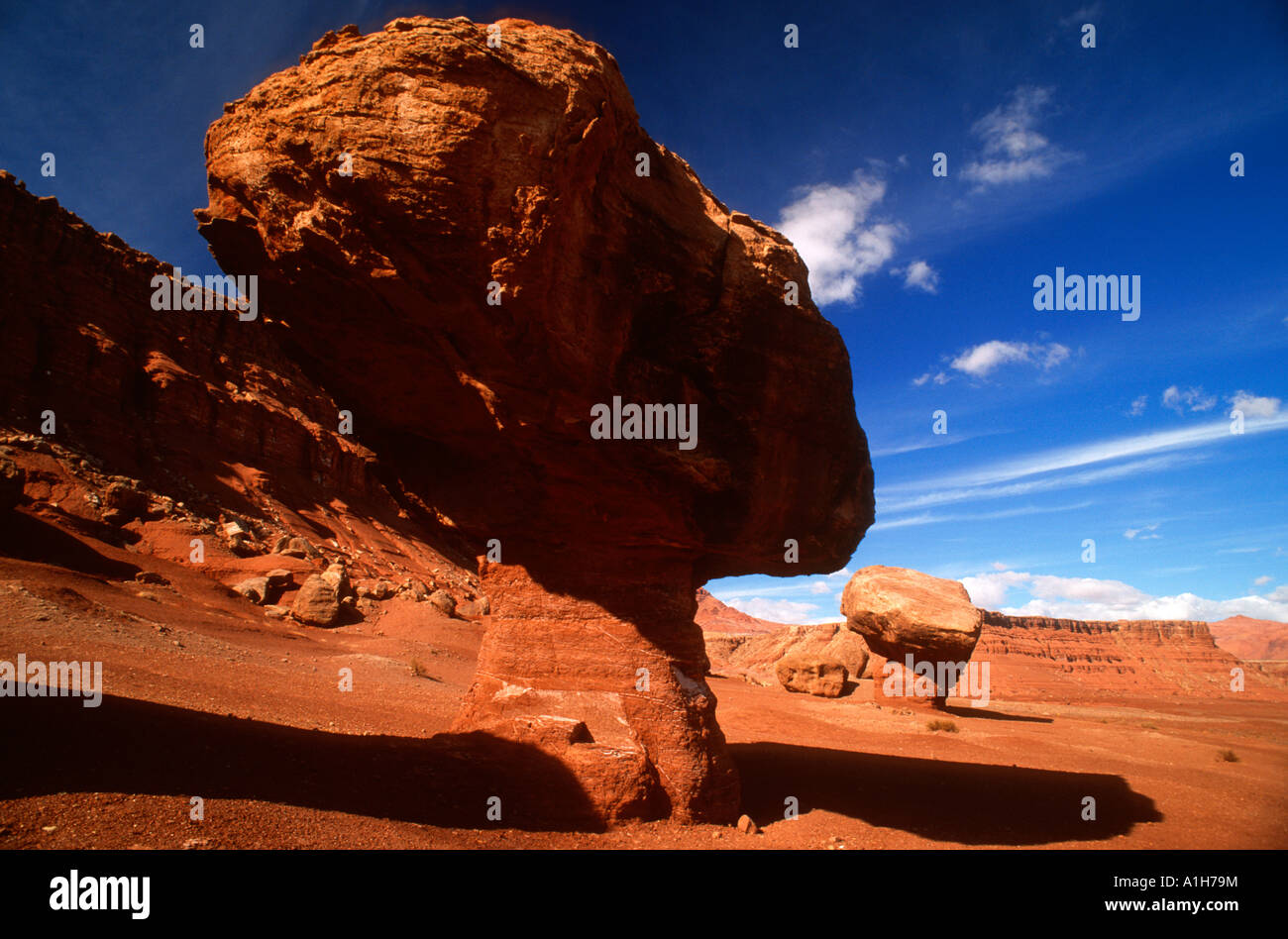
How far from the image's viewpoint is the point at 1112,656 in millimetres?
63719

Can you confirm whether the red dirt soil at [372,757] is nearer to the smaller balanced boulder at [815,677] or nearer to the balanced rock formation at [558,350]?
the smaller balanced boulder at [815,677]

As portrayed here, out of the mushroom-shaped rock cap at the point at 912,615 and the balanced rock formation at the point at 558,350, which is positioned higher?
the balanced rock formation at the point at 558,350

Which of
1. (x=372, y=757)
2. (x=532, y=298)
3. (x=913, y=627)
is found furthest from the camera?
(x=913, y=627)

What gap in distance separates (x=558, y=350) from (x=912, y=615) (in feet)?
57.4

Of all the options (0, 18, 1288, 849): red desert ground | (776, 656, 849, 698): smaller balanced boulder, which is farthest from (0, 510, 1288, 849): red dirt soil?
(776, 656, 849, 698): smaller balanced boulder

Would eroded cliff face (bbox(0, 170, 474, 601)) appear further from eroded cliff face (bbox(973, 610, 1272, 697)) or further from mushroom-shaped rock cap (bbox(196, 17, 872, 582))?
eroded cliff face (bbox(973, 610, 1272, 697))

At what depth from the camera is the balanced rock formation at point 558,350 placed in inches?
189

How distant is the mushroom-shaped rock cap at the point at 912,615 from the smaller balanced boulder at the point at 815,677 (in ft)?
5.43

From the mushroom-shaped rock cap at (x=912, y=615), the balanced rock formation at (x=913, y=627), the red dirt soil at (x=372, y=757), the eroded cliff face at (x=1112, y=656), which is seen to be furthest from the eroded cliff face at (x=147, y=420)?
the eroded cliff face at (x=1112, y=656)

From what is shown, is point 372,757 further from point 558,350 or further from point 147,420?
point 147,420

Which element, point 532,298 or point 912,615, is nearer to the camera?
point 532,298

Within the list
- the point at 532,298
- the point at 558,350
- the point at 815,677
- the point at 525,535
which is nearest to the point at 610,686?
the point at 525,535

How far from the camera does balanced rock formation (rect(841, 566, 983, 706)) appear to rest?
19.1 metres
